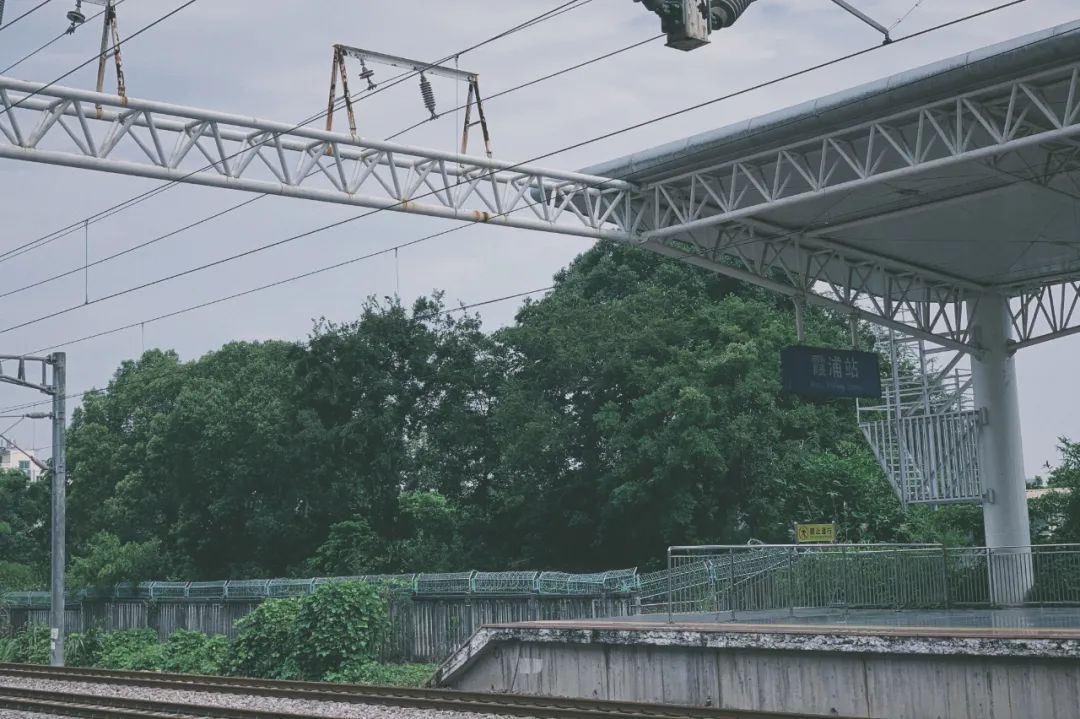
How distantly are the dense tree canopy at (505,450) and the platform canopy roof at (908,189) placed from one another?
20.3ft

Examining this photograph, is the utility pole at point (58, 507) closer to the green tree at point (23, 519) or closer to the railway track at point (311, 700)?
the railway track at point (311, 700)

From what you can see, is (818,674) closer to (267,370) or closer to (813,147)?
(813,147)

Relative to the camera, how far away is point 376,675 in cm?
2369

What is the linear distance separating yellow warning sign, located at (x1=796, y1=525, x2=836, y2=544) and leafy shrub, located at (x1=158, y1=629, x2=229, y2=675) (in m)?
11.7

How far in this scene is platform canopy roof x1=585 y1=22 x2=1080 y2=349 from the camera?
18.2 m

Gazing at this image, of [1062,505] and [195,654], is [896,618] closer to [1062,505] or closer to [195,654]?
[1062,505]

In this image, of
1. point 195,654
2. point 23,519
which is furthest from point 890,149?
point 23,519

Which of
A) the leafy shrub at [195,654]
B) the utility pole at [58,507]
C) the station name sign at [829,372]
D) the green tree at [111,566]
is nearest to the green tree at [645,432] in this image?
the station name sign at [829,372]

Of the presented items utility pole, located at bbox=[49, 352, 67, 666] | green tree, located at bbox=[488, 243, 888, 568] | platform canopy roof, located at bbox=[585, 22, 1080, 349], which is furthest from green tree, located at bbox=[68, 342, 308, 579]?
platform canopy roof, located at bbox=[585, 22, 1080, 349]

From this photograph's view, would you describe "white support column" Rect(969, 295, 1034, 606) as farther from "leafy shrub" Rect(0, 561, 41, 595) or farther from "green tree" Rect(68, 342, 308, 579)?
"leafy shrub" Rect(0, 561, 41, 595)

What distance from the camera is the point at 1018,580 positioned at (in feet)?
73.9

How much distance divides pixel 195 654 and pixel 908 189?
17259 mm

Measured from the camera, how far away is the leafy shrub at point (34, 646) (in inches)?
1297

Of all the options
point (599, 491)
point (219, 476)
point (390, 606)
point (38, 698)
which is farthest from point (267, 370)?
point (38, 698)
